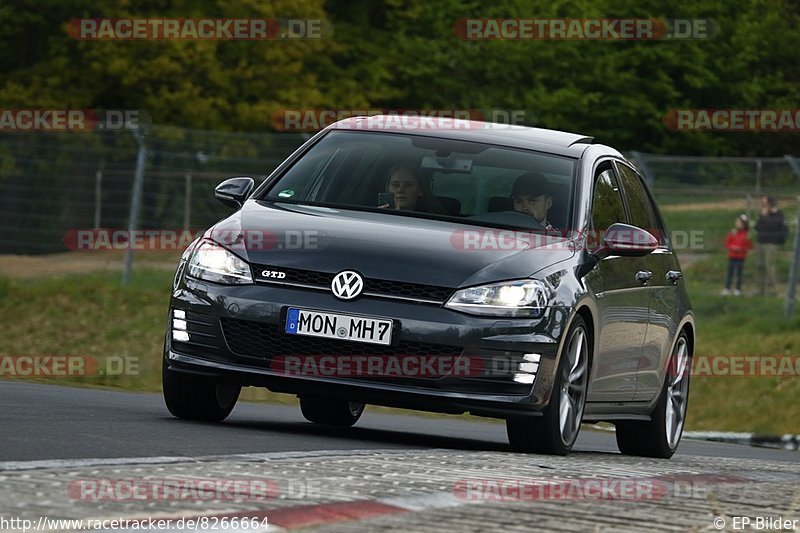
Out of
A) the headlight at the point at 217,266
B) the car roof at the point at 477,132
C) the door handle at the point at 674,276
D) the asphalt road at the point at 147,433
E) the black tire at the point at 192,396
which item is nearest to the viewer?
the asphalt road at the point at 147,433

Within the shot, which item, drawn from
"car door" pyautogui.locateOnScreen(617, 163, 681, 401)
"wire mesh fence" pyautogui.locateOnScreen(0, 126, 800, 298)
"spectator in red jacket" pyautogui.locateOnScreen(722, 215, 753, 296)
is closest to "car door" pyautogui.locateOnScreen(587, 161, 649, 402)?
"car door" pyautogui.locateOnScreen(617, 163, 681, 401)

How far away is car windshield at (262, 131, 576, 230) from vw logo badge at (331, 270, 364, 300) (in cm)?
108

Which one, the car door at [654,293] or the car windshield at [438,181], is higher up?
the car windshield at [438,181]

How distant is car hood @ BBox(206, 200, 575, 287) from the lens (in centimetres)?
902

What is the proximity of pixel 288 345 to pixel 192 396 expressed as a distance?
97 cm

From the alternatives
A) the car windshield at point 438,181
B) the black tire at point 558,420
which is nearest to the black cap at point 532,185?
the car windshield at point 438,181

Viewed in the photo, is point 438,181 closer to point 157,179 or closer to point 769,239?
point 769,239

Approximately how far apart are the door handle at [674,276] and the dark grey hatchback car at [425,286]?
0.75 m

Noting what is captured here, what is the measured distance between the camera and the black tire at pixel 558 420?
9.27 metres

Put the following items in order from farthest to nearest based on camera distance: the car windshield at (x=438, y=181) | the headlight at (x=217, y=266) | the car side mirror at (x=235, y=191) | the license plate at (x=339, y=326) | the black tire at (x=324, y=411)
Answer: the black tire at (x=324, y=411) < the car side mirror at (x=235, y=191) < the car windshield at (x=438, y=181) < the headlight at (x=217, y=266) < the license plate at (x=339, y=326)

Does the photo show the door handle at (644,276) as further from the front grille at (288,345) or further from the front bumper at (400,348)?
the front grille at (288,345)

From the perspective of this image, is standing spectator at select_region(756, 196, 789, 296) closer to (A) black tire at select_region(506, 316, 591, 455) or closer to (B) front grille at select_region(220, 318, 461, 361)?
(A) black tire at select_region(506, 316, 591, 455)

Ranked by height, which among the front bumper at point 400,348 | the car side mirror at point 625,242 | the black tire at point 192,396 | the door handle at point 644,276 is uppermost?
the car side mirror at point 625,242

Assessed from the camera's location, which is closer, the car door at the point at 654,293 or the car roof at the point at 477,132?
the car roof at the point at 477,132
